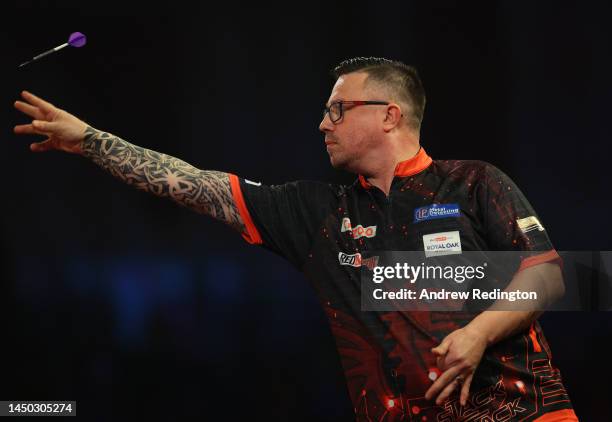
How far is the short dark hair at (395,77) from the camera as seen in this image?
2.28 metres

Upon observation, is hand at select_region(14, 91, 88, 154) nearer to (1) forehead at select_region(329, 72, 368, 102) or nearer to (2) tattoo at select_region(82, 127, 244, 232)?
(2) tattoo at select_region(82, 127, 244, 232)

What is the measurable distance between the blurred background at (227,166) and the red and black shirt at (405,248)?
1.20m

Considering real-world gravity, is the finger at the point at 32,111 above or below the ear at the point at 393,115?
above

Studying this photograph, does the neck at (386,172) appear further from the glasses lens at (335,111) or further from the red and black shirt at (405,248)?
the glasses lens at (335,111)

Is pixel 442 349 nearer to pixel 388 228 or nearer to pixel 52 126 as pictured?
pixel 388 228

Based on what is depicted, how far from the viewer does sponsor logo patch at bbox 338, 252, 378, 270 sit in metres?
2.03

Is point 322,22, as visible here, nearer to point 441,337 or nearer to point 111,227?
point 111,227

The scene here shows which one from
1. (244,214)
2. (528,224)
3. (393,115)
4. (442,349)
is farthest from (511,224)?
(244,214)

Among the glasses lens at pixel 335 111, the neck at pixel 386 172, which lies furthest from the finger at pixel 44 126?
the neck at pixel 386 172

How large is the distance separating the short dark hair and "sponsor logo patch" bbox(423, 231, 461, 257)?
0.44m

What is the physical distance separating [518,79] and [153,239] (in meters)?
1.80

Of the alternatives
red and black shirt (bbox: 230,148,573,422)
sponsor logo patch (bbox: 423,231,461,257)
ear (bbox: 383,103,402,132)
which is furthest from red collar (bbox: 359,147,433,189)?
sponsor logo patch (bbox: 423,231,461,257)

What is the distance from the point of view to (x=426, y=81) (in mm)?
3398

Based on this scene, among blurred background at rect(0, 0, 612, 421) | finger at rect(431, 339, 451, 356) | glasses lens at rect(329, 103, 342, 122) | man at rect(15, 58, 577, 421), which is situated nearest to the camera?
finger at rect(431, 339, 451, 356)
